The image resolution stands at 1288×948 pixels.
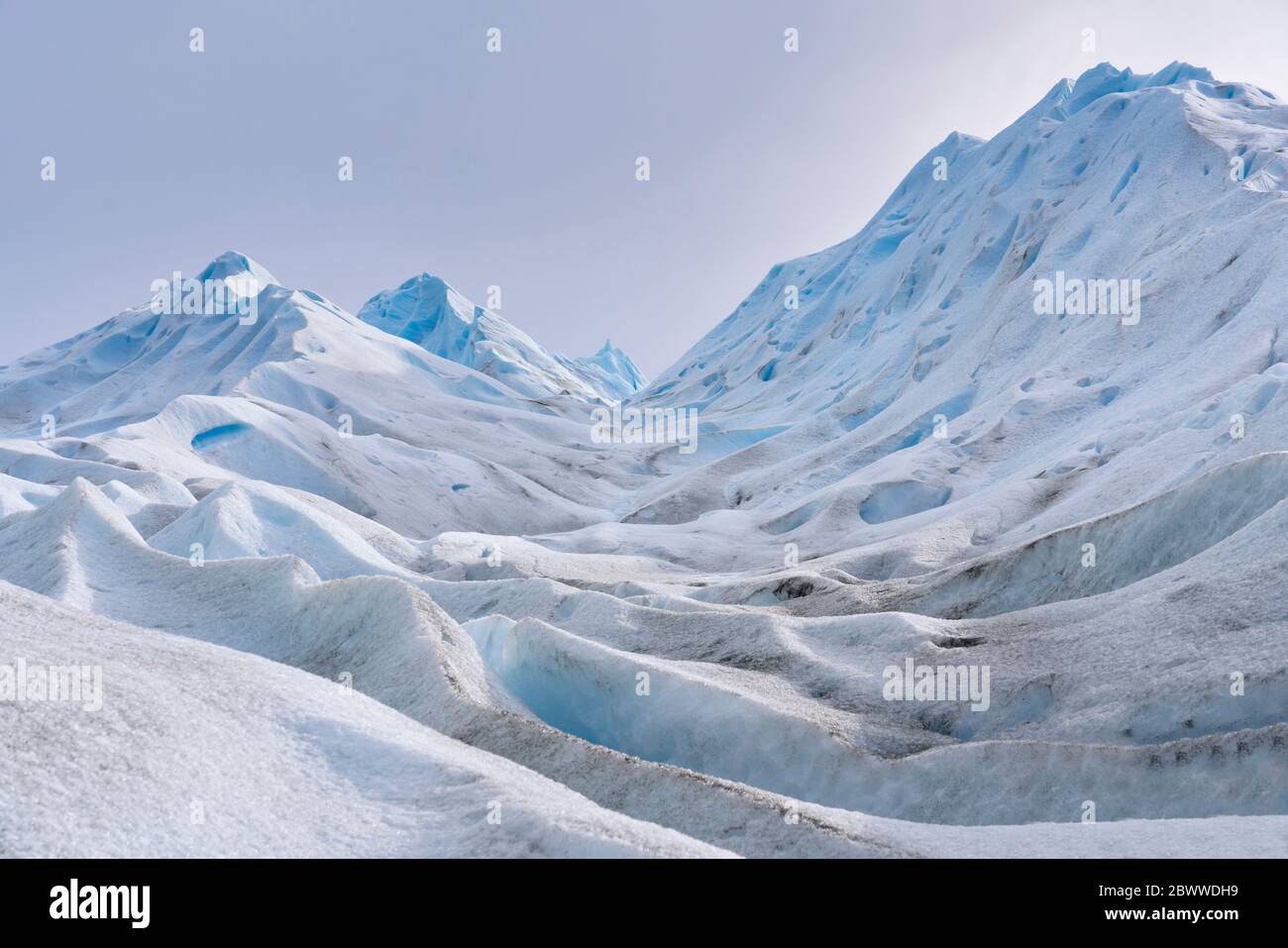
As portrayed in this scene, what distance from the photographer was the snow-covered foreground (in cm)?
464

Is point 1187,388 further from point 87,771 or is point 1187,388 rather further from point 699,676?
point 87,771

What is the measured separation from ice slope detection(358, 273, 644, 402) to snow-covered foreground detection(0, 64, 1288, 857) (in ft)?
168

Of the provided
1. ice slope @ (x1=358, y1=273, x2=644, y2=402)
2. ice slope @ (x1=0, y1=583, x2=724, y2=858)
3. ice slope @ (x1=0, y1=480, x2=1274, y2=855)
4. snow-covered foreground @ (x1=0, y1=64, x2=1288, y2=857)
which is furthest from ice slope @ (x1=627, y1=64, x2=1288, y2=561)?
ice slope @ (x1=358, y1=273, x2=644, y2=402)

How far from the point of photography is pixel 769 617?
38.1ft

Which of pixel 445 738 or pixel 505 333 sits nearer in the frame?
pixel 445 738

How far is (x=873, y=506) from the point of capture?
89.8 feet

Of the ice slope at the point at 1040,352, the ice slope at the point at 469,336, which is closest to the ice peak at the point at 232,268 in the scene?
the ice slope at the point at 469,336

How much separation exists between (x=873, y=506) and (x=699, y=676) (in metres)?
19.4

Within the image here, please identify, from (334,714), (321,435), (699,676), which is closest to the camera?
(334,714)

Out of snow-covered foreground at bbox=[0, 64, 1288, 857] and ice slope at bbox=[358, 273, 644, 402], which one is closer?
snow-covered foreground at bbox=[0, 64, 1288, 857]

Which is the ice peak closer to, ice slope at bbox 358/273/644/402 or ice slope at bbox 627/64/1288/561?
ice slope at bbox 358/273/644/402

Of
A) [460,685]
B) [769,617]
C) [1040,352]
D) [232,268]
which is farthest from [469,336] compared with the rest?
[460,685]

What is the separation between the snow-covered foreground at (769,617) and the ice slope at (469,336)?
51.2 meters
